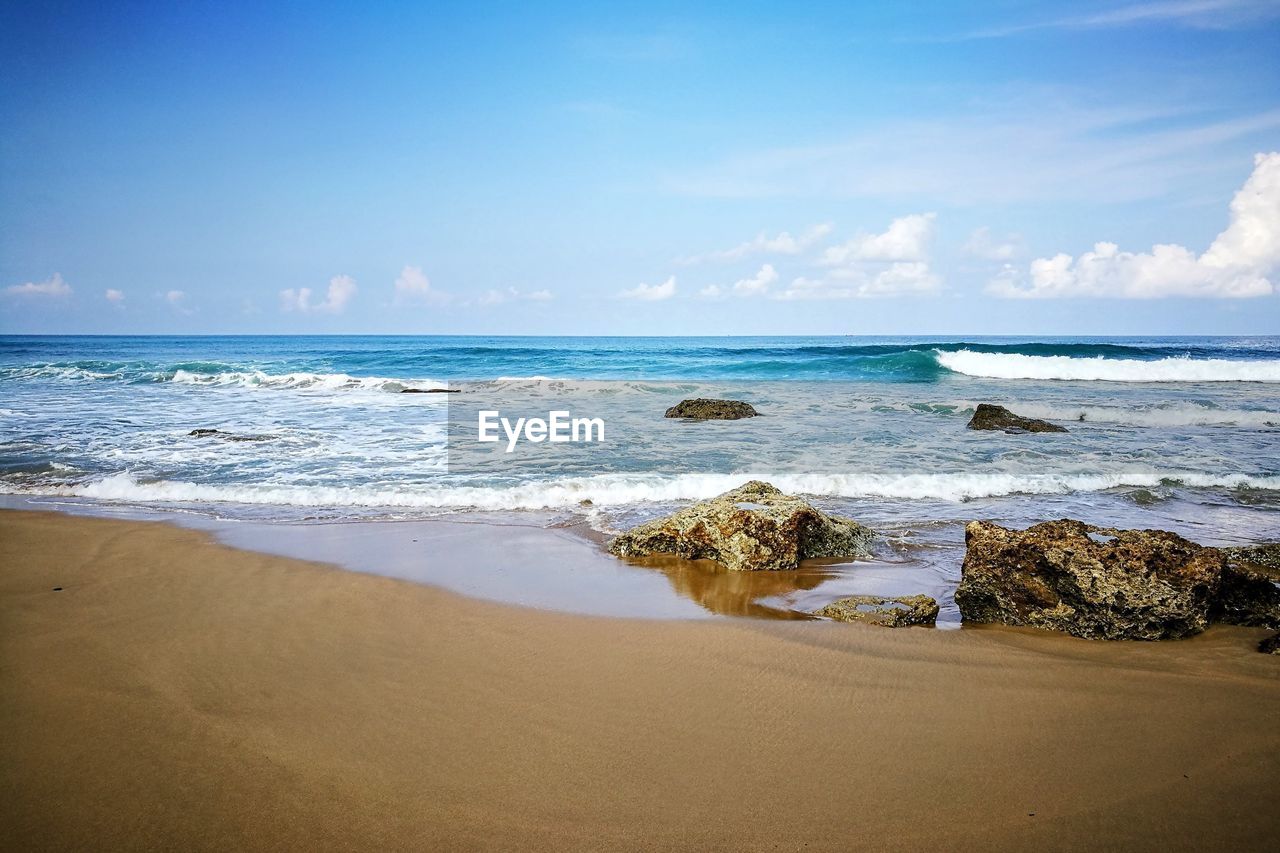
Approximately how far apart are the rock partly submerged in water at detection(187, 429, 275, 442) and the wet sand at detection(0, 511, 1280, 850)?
707cm

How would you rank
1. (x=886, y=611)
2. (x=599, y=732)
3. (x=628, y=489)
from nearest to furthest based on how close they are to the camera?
(x=599, y=732) < (x=886, y=611) < (x=628, y=489)

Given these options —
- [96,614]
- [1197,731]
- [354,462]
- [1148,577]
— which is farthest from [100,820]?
[354,462]

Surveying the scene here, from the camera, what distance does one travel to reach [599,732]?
278 cm

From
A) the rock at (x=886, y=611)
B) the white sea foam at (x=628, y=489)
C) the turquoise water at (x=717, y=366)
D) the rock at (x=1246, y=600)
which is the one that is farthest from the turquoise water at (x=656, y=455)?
the turquoise water at (x=717, y=366)

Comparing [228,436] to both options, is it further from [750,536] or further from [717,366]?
[717,366]

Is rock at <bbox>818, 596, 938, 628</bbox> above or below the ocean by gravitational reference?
below

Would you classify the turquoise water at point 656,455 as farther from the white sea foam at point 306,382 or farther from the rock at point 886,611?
the white sea foam at point 306,382

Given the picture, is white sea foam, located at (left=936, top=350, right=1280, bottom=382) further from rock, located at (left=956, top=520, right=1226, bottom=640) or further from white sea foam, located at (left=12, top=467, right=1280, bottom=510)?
rock, located at (left=956, top=520, right=1226, bottom=640)

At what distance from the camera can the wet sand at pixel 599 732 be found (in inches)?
88.2

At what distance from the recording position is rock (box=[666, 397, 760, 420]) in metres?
14.1

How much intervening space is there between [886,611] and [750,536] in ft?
4.43

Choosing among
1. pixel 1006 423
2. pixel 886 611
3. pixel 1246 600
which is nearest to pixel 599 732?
pixel 886 611

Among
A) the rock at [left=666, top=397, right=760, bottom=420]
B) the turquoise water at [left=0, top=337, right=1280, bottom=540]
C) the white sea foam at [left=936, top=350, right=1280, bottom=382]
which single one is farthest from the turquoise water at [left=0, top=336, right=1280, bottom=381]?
the rock at [left=666, top=397, right=760, bottom=420]

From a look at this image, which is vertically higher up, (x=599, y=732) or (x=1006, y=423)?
(x=1006, y=423)
